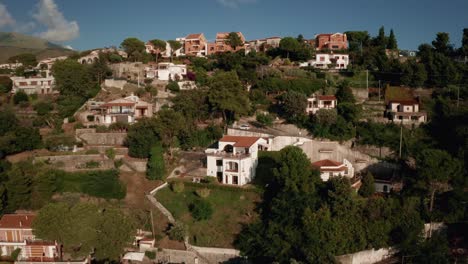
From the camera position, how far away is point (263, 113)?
39.7 m

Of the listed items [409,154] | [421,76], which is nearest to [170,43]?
[421,76]

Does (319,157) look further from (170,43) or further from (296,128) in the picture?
(170,43)

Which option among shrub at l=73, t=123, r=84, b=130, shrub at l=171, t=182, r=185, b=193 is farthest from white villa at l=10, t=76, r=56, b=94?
shrub at l=171, t=182, r=185, b=193

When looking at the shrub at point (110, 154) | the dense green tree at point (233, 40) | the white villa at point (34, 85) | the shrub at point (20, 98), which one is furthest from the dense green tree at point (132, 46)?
the shrub at point (110, 154)

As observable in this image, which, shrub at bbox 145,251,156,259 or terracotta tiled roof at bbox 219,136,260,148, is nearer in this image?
shrub at bbox 145,251,156,259

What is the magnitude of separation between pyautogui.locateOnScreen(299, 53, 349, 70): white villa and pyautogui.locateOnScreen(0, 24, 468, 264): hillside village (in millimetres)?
182

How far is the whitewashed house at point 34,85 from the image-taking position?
48219 mm

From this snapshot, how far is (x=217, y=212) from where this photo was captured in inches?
1056

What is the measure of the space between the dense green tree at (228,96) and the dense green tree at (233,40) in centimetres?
2328

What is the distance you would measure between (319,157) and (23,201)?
2226cm

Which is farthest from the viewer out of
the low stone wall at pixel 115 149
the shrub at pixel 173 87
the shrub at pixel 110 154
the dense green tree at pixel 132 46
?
the dense green tree at pixel 132 46

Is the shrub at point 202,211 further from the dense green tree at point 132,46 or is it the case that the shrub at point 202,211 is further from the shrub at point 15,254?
the dense green tree at point 132,46

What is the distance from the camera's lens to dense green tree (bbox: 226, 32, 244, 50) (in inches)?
2410

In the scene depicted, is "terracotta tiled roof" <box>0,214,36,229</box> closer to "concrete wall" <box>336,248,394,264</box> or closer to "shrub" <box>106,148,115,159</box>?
"shrub" <box>106,148,115,159</box>
